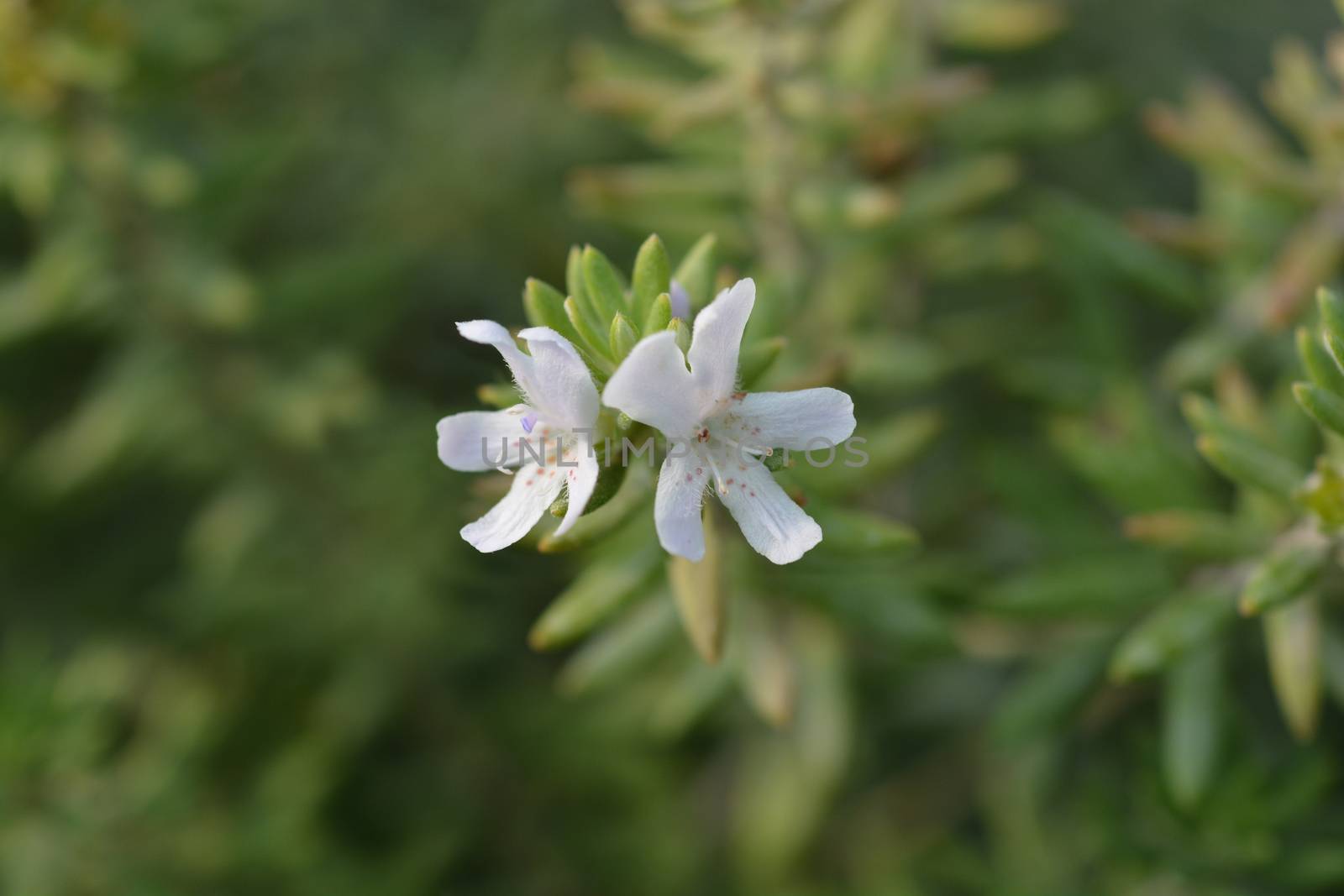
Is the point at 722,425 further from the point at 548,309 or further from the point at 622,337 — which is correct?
the point at 548,309

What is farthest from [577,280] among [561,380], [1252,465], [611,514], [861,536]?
[1252,465]

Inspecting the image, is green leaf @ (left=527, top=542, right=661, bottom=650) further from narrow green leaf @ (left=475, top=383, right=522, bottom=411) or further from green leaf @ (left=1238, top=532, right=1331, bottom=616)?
green leaf @ (left=1238, top=532, right=1331, bottom=616)

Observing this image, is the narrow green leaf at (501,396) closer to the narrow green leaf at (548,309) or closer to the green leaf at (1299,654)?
the narrow green leaf at (548,309)

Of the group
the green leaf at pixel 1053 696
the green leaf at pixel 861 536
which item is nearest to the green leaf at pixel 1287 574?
the green leaf at pixel 861 536

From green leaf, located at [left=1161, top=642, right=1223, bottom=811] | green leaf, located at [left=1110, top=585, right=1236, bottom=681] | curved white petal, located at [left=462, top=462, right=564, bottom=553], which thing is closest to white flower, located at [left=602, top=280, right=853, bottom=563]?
curved white petal, located at [left=462, top=462, right=564, bottom=553]

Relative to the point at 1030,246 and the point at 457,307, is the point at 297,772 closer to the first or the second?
the point at 457,307

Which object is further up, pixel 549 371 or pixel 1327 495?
pixel 549 371
